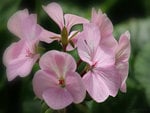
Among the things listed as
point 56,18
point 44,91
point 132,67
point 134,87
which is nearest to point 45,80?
point 44,91

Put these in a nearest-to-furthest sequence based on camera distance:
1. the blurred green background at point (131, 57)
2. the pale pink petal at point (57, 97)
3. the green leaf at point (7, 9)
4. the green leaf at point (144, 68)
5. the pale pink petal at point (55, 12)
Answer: the pale pink petal at point (57, 97)
the pale pink petal at point (55, 12)
the blurred green background at point (131, 57)
the green leaf at point (144, 68)
the green leaf at point (7, 9)

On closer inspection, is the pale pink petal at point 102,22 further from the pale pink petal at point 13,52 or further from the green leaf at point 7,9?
the green leaf at point 7,9

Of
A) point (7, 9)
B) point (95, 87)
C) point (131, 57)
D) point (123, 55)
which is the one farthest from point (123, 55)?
point (7, 9)

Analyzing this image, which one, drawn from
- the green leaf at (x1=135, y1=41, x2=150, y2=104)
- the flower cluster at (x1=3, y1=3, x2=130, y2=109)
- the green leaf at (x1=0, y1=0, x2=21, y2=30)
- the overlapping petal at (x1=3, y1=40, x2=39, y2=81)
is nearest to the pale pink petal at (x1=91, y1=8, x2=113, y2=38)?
the flower cluster at (x1=3, y1=3, x2=130, y2=109)

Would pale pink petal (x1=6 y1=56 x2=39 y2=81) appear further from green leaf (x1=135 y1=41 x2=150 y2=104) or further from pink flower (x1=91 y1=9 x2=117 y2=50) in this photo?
green leaf (x1=135 y1=41 x2=150 y2=104)

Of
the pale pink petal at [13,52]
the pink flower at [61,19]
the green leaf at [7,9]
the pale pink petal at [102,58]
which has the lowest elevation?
the green leaf at [7,9]

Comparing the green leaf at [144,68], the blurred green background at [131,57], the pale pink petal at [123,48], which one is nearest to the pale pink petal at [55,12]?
the pale pink petal at [123,48]

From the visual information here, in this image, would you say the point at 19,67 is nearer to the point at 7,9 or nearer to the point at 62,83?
the point at 62,83
